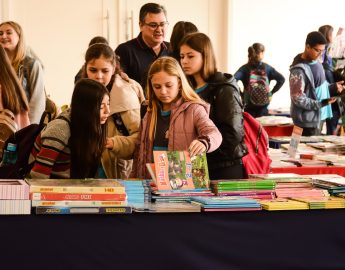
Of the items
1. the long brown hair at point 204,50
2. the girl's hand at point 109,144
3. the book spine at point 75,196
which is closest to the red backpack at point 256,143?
the long brown hair at point 204,50

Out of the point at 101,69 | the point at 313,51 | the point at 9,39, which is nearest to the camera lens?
the point at 101,69

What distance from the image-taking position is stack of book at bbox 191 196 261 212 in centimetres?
296

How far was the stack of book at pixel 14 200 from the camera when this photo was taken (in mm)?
2801

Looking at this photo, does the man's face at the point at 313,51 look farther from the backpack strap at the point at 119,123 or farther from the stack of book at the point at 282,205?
the stack of book at the point at 282,205

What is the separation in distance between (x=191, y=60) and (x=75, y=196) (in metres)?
1.33

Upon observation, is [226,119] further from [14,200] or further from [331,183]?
[14,200]

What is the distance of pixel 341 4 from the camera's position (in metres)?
10.8

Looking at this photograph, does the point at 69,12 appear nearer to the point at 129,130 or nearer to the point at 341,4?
the point at 341,4

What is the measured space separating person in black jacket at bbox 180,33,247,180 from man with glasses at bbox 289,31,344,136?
2104mm

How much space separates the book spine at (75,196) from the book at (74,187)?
1 centimetres

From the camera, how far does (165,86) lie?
360 cm

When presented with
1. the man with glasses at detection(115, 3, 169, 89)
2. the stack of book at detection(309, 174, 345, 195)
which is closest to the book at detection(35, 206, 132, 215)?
the stack of book at detection(309, 174, 345, 195)

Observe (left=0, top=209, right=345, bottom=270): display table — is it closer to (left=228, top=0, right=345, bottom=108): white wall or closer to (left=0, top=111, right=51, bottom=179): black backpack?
(left=0, top=111, right=51, bottom=179): black backpack

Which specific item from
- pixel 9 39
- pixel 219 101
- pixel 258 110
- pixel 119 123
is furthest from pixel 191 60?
pixel 258 110
